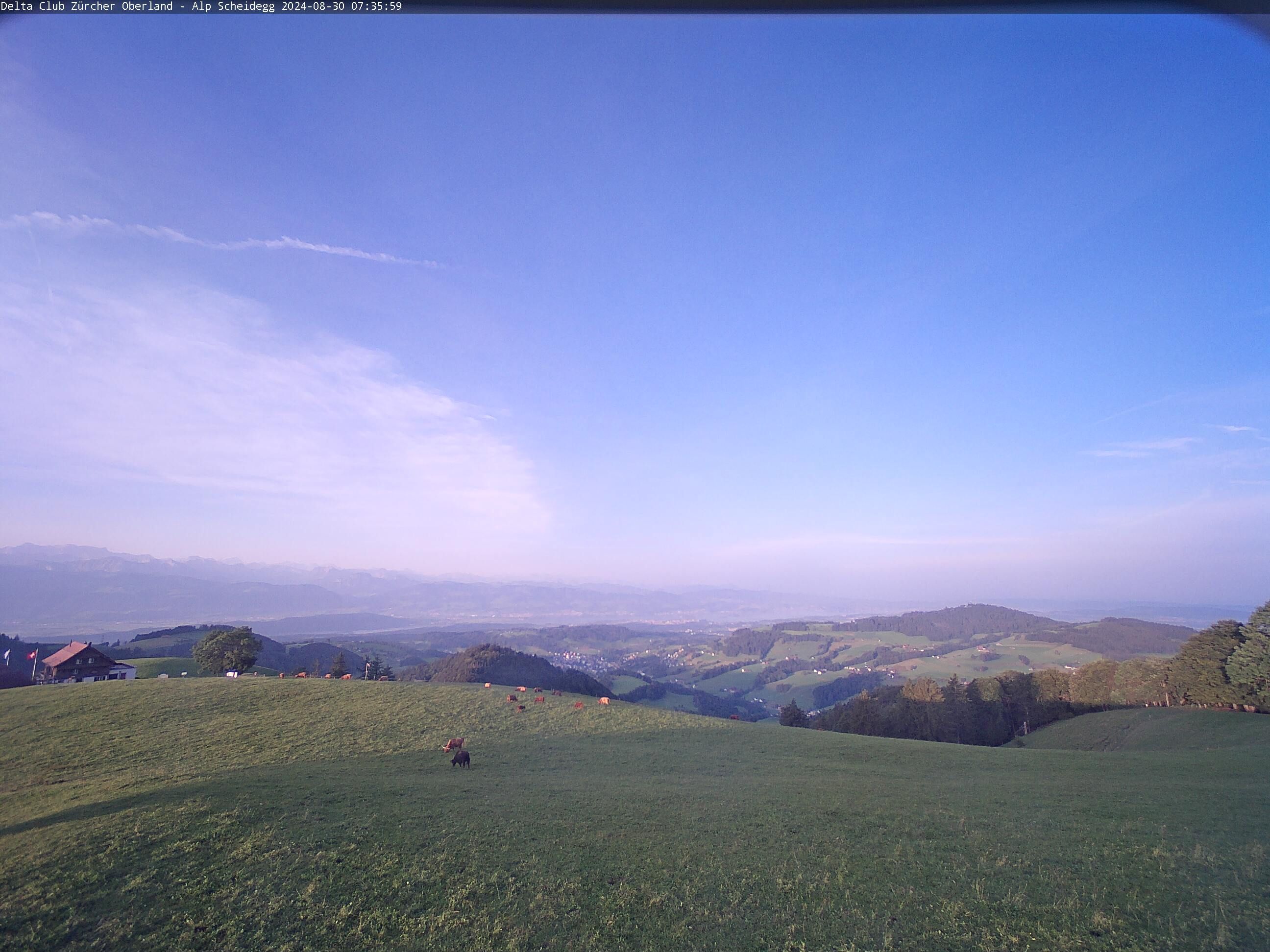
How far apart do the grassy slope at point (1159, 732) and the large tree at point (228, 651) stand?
6869cm

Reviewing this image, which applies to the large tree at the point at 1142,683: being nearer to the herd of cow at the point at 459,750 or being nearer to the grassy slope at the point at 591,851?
the grassy slope at the point at 591,851

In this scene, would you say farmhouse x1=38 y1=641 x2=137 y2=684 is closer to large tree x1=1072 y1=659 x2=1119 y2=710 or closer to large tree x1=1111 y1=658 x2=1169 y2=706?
large tree x1=1072 y1=659 x2=1119 y2=710

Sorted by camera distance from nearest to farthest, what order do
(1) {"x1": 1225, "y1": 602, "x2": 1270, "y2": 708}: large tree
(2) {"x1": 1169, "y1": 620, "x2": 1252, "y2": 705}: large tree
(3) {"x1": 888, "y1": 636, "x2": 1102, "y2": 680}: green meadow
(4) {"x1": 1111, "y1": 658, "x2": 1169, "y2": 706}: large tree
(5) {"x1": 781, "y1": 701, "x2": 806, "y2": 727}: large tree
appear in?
(1) {"x1": 1225, "y1": 602, "x2": 1270, "y2": 708}: large tree, (2) {"x1": 1169, "y1": 620, "x2": 1252, "y2": 705}: large tree, (4) {"x1": 1111, "y1": 658, "x2": 1169, "y2": 706}: large tree, (5) {"x1": 781, "y1": 701, "x2": 806, "y2": 727}: large tree, (3) {"x1": 888, "y1": 636, "x2": 1102, "y2": 680}: green meadow

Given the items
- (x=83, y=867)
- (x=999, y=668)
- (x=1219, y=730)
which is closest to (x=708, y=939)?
(x=83, y=867)

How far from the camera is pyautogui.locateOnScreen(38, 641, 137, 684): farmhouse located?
47.5 m

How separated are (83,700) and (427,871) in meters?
31.6

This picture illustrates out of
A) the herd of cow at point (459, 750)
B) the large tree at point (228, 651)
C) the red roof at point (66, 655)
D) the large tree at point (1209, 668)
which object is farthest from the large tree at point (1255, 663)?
the red roof at point (66, 655)

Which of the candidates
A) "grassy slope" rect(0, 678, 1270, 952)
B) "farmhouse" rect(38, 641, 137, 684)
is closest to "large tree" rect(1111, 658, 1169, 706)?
"grassy slope" rect(0, 678, 1270, 952)

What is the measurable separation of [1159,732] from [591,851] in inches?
1944

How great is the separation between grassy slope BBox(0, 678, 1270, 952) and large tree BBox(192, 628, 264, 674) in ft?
103

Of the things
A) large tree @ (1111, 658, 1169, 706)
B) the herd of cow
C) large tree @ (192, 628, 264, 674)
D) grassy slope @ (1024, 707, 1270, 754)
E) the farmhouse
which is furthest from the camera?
large tree @ (192, 628, 264, 674)

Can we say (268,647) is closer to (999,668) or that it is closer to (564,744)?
(564,744)

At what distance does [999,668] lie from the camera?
13612 cm

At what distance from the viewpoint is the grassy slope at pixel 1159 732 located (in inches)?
1330
